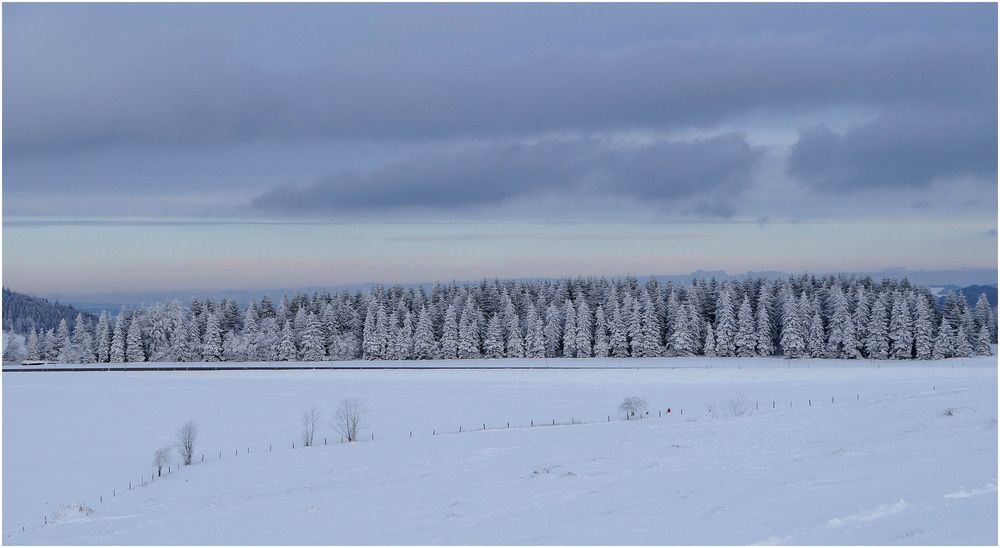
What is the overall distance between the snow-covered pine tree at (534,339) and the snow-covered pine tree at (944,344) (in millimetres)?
43674

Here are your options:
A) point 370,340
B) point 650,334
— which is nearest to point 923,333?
point 650,334

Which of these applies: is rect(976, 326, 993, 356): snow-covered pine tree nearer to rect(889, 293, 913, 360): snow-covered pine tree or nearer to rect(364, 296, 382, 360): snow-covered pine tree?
rect(889, 293, 913, 360): snow-covered pine tree

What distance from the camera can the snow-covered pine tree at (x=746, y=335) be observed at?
321 feet

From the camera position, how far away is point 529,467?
36312 millimetres

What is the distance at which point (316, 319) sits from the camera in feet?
357

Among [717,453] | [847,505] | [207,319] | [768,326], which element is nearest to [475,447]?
[717,453]

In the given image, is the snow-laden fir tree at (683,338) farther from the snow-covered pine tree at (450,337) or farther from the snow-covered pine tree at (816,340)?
the snow-covered pine tree at (450,337)

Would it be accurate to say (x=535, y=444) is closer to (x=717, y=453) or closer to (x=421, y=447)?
(x=421, y=447)

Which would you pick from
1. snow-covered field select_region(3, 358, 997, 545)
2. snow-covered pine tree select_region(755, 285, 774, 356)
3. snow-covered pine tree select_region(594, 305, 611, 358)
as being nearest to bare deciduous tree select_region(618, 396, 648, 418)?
snow-covered field select_region(3, 358, 997, 545)

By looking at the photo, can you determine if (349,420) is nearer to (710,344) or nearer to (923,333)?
(710,344)

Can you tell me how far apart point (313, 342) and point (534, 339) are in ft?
92.8

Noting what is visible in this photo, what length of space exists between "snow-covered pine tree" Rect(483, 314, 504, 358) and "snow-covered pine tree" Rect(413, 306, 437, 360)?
653 cm

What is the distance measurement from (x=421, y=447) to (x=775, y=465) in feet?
70.5

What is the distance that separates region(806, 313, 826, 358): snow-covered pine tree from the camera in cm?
9488
